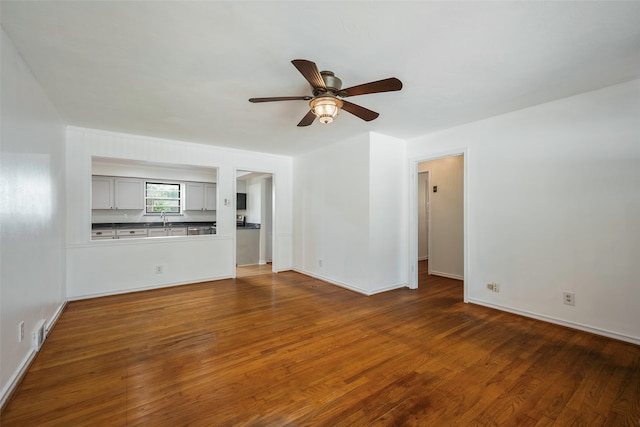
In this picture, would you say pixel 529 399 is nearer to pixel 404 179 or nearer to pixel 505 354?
pixel 505 354

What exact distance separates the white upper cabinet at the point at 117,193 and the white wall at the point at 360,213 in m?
4.59

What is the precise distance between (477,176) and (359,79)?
2199mm

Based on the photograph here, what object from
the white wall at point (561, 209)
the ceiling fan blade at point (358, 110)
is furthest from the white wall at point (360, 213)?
the ceiling fan blade at point (358, 110)

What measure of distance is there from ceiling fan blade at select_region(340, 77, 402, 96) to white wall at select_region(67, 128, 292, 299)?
3.46 metres

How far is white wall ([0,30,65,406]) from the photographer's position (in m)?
1.81

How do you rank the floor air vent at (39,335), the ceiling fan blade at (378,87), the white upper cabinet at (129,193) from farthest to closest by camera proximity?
the white upper cabinet at (129,193) < the floor air vent at (39,335) < the ceiling fan blade at (378,87)

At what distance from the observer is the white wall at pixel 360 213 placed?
4133 millimetres

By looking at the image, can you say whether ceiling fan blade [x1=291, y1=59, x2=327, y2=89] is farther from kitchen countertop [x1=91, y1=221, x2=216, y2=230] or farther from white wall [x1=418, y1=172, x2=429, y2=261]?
kitchen countertop [x1=91, y1=221, x2=216, y2=230]

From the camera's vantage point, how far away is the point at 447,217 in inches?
213

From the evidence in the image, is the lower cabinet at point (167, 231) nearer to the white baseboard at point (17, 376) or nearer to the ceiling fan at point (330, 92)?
the white baseboard at point (17, 376)

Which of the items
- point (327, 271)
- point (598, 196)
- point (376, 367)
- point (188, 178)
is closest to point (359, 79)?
point (376, 367)

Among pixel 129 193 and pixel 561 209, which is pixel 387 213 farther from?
pixel 129 193

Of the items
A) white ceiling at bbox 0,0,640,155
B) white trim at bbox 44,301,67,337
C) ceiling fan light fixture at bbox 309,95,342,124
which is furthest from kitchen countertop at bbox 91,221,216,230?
ceiling fan light fixture at bbox 309,95,342,124

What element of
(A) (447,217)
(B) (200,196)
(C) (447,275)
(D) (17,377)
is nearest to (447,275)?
(C) (447,275)
